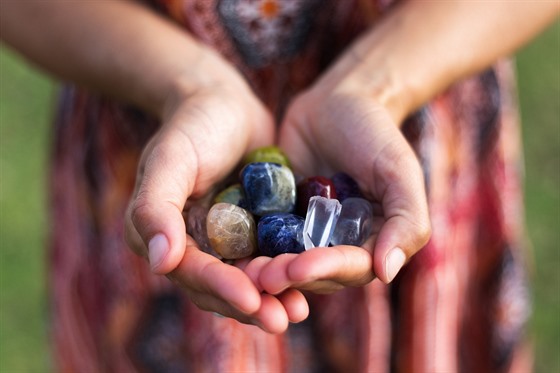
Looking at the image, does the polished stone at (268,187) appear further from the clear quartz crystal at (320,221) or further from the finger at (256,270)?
the finger at (256,270)

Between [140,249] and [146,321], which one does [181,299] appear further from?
[140,249]

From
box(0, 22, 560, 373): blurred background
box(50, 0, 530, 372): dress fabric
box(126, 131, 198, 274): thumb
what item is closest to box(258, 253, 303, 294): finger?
box(126, 131, 198, 274): thumb

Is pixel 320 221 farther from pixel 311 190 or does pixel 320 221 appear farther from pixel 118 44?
pixel 118 44

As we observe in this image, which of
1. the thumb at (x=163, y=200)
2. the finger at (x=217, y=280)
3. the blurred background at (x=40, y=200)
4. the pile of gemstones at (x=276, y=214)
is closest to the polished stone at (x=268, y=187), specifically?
the pile of gemstones at (x=276, y=214)

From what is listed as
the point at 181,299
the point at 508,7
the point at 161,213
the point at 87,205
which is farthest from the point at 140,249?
the point at 508,7

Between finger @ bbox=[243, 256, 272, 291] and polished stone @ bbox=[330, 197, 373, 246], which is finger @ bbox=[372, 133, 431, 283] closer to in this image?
polished stone @ bbox=[330, 197, 373, 246]
